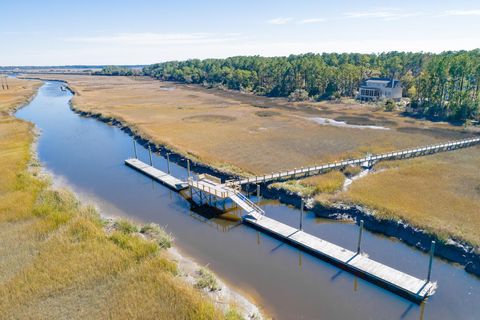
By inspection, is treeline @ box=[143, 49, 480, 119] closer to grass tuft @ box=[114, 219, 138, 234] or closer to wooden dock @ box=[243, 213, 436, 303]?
wooden dock @ box=[243, 213, 436, 303]

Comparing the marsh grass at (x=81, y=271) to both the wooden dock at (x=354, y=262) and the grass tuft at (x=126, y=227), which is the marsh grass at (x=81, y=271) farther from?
the wooden dock at (x=354, y=262)

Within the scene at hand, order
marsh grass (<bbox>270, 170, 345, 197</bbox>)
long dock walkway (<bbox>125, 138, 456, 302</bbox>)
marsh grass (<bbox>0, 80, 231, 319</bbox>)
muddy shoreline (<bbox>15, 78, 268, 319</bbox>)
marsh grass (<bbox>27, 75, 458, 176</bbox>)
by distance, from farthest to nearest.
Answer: marsh grass (<bbox>27, 75, 458, 176</bbox>)
marsh grass (<bbox>270, 170, 345, 197</bbox>)
long dock walkway (<bbox>125, 138, 456, 302</bbox>)
muddy shoreline (<bbox>15, 78, 268, 319</bbox>)
marsh grass (<bbox>0, 80, 231, 319</bbox>)

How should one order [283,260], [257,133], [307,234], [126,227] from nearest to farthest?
[283,260] < [307,234] < [126,227] < [257,133]

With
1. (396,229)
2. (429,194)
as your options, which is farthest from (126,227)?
(429,194)

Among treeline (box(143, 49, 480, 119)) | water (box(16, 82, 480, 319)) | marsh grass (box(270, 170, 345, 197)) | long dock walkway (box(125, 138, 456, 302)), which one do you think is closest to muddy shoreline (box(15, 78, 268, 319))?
water (box(16, 82, 480, 319))

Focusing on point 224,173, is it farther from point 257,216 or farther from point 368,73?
point 368,73

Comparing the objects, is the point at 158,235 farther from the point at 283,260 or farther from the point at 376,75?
the point at 376,75
